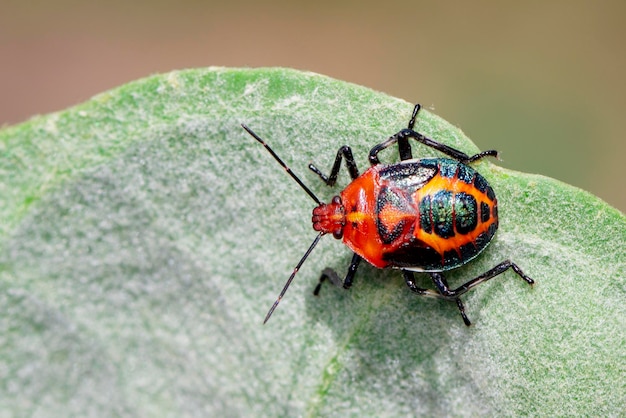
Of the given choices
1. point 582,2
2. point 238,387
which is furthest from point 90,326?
point 582,2

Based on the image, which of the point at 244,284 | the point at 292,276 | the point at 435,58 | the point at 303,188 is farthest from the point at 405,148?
the point at 435,58

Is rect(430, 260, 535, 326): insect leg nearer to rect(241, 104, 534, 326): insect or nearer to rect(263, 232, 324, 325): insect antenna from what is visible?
rect(241, 104, 534, 326): insect

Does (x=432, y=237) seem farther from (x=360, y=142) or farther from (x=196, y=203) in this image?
(x=196, y=203)

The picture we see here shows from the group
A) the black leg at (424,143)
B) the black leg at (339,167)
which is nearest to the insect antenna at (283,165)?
the black leg at (339,167)

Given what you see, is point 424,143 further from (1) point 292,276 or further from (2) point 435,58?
(2) point 435,58

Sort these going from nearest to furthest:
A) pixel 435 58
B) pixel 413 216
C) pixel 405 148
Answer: pixel 413 216, pixel 405 148, pixel 435 58
